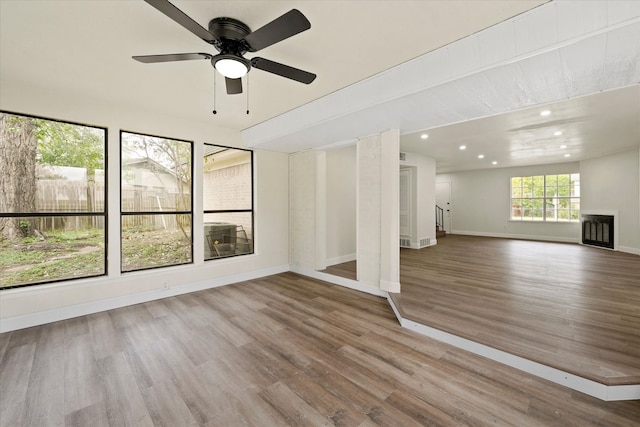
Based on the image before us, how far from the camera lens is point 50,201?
11.1ft

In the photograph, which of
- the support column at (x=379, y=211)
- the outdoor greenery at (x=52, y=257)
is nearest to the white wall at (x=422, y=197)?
the support column at (x=379, y=211)

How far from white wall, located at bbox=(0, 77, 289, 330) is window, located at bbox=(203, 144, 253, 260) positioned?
17cm

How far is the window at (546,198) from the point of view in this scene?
8398 mm

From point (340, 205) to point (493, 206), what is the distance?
23.6 feet

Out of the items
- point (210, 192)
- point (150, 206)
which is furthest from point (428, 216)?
point (150, 206)

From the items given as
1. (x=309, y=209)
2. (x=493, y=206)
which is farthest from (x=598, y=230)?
(x=309, y=209)

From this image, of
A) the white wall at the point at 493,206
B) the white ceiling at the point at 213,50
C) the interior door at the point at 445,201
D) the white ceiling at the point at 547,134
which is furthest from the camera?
the interior door at the point at 445,201

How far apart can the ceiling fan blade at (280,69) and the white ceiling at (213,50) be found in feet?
1.08

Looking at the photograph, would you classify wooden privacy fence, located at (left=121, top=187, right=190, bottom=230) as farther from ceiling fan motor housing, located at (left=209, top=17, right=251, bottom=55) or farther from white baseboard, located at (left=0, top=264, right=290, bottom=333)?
ceiling fan motor housing, located at (left=209, top=17, right=251, bottom=55)

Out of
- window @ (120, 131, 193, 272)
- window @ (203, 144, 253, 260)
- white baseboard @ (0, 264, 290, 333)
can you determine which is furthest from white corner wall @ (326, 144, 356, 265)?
window @ (120, 131, 193, 272)

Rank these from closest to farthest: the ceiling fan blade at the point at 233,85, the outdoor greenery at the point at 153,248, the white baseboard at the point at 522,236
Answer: the ceiling fan blade at the point at 233,85
the outdoor greenery at the point at 153,248
the white baseboard at the point at 522,236

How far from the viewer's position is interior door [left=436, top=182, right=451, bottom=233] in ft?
35.2

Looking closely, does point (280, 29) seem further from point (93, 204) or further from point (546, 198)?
point (546, 198)

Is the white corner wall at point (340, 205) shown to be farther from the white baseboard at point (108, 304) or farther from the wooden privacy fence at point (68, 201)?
the wooden privacy fence at point (68, 201)
